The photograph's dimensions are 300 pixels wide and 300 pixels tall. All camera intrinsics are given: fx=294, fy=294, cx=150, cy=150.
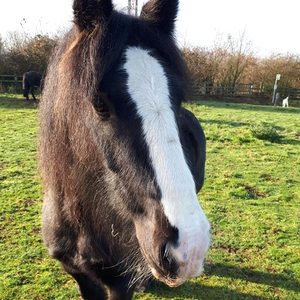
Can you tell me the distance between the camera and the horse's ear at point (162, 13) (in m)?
2.09

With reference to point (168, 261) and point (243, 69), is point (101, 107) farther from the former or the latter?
point (243, 69)

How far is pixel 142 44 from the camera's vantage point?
72.4 inches

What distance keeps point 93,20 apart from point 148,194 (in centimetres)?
117

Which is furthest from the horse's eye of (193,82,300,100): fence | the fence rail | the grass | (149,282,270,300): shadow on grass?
(193,82,300,100): fence

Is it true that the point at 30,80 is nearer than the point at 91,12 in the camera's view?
No

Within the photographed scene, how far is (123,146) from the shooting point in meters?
1.61

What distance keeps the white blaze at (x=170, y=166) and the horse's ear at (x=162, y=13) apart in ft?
1.95

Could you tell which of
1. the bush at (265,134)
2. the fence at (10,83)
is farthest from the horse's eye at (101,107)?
the fence at (10,83)

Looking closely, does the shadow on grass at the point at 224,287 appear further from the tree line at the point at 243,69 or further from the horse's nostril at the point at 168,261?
the tree line at the point at 243,69

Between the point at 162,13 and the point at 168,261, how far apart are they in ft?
5.46

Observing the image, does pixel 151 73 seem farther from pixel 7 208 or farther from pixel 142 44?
pixel 7 208

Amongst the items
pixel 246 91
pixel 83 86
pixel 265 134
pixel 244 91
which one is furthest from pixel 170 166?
pixel 246 91

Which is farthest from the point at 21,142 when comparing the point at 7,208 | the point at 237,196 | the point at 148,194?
the point at 148,194

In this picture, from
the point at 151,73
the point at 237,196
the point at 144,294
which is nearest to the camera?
the point at 151,73
